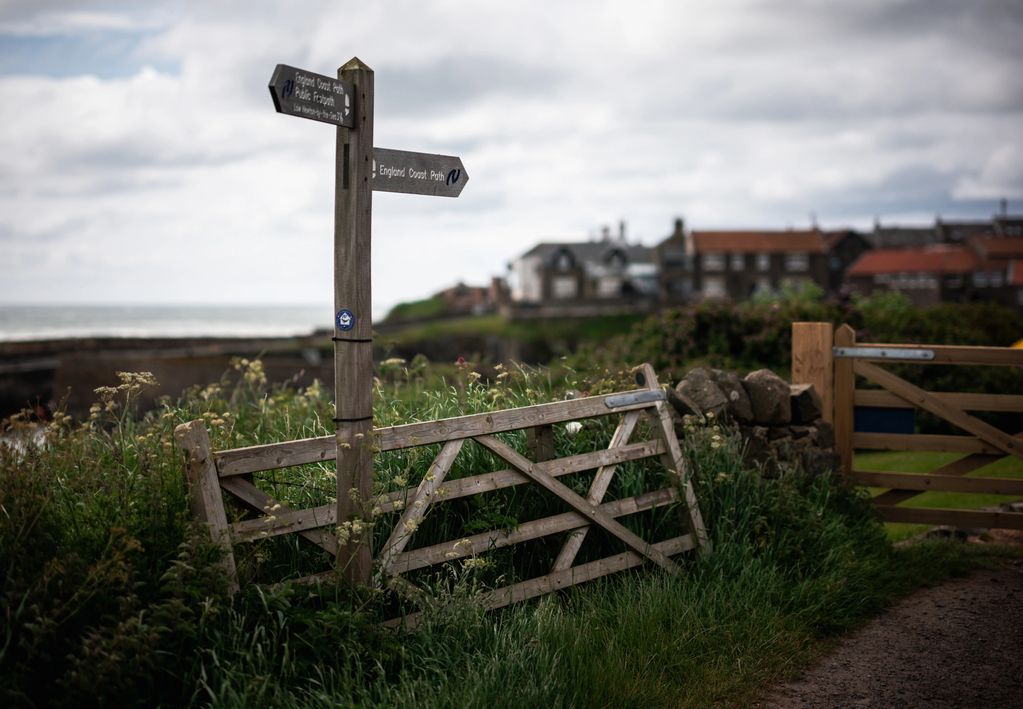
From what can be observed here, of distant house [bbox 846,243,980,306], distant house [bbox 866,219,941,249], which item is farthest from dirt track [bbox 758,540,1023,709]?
distant house [bbox 866,219,941,249]

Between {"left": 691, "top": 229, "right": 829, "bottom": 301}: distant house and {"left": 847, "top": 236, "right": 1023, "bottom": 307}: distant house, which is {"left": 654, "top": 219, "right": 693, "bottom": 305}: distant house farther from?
{"left": 847, "top": 236, "right": 1023, "bottom": 307}: distant house

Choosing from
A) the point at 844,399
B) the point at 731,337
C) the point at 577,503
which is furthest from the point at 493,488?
the point at 731,337

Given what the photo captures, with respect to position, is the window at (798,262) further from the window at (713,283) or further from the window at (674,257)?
the window at (674,257)

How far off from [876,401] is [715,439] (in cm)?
273

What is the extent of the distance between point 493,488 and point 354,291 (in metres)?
1.66

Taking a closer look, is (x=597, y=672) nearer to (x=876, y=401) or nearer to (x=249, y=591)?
(x=249, y=591)

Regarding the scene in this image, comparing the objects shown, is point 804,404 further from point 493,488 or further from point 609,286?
point 609,286

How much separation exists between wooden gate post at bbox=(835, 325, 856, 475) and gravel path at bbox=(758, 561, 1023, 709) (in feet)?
6.24

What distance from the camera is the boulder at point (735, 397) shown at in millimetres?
7984

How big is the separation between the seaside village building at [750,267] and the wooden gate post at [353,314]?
238 ft

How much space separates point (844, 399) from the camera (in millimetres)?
8648

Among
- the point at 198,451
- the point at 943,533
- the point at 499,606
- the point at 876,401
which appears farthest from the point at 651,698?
the point at 943,533

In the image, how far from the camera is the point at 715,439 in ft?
22.2

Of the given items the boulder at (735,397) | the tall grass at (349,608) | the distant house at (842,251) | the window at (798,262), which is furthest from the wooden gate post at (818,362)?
the distant house at (842,251)
